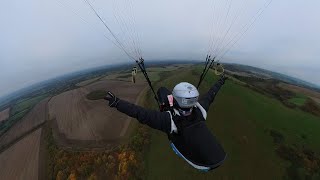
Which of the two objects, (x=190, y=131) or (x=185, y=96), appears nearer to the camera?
(x=185, y=96)

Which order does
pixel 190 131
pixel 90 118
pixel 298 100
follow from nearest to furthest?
1. pixel 190 131
2. pixel 90 118
3. pixel 298 100

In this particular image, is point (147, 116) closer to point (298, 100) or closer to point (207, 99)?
point (207, 99)

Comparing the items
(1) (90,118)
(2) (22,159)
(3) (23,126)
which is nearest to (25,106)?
(3) (23,126)

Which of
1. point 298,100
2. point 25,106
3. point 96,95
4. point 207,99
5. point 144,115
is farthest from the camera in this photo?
point 25,106

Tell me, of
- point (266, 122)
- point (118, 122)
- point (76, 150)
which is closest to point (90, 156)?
point (76, 150)

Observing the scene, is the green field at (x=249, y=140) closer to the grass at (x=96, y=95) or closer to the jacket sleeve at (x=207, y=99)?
the grass at (x=96, y=95)

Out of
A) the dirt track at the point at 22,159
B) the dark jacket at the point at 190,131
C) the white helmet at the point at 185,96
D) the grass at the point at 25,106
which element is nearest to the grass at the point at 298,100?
the dirt track at the point at 22,159

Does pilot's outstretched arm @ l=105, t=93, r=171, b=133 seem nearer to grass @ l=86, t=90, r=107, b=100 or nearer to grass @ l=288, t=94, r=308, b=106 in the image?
grass @ l=86, t=90, r=107, b=100
